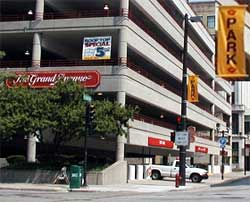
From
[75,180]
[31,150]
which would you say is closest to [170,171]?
[31,150]

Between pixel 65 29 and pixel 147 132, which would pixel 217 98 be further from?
pixel 65 29

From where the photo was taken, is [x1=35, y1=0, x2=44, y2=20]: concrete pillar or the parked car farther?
the parked car

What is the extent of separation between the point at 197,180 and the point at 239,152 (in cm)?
6586

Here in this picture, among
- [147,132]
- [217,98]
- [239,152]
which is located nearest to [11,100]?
[147,132]

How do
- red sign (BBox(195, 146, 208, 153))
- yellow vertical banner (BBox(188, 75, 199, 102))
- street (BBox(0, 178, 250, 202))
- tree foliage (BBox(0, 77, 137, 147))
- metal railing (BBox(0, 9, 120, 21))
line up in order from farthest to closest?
1. red sign (BBox(195, 146, 208, 153))
2. yellow vertical banner (BBox(188, 75, 199, 102))
3. metal railing (BBox(0, 9, 120, 21))
4. tree foliage (BBox(0, 77, 137, 147))
5. street (BBox(0, 178, 250, 202))

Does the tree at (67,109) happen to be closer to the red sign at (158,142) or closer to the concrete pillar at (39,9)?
the concrete pillar at (39,9)

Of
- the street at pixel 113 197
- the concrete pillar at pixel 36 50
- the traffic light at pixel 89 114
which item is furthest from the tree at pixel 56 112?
the concrete pillar at pixel 36 50

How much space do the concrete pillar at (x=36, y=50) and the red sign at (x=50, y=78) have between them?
0.80 m

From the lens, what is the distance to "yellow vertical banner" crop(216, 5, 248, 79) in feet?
56.4

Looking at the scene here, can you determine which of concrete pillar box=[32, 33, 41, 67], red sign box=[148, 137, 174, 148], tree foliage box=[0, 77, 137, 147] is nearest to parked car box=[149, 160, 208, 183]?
red sign box=[148, 137, 174, 148]

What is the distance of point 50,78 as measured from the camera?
4222cm

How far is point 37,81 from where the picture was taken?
4259cm

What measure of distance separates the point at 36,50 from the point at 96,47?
14.8 ft

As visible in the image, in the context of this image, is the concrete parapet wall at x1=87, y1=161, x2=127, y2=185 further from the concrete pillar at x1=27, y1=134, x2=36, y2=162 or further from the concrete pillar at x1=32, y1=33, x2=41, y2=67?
the concrete pillar at x1=32, y1=33, x2=41, y2=67
